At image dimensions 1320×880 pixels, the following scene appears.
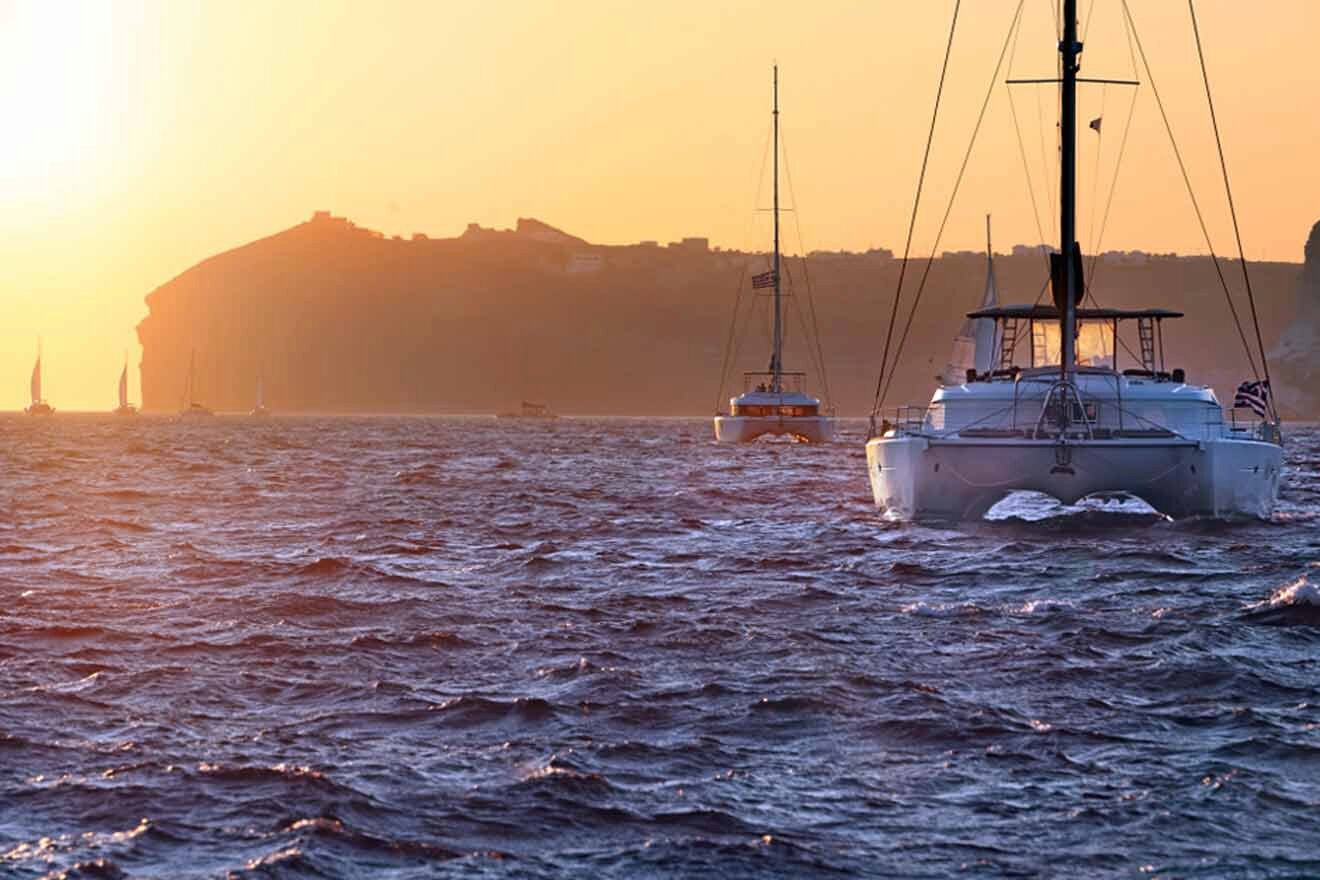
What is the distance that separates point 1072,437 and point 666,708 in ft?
52.9

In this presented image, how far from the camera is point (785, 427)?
79812 millimetres

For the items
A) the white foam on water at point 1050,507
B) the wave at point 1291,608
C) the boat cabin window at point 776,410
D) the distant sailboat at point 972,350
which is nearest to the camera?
the wave at point 1291,608

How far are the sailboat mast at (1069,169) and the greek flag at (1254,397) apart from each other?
325cm

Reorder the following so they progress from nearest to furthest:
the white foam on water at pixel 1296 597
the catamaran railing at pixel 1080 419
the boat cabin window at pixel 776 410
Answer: the white foam on water at pixel 1296 597 < the catamaran railing at pixel 1080 419 < the boat cabin window at pixel 776 410

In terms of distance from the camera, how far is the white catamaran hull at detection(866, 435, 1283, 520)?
2617 cm

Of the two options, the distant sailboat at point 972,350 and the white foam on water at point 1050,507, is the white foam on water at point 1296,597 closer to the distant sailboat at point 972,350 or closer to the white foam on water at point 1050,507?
the white foam on water at point 1050,507

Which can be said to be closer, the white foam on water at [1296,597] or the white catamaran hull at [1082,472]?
the white foam on water at [1296,597]


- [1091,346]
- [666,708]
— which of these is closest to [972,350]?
[1091,346]

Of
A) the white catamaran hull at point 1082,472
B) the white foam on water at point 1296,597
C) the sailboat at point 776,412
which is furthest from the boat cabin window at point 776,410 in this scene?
the white foam on water at point 1296,597

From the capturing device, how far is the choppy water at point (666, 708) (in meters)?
8.80

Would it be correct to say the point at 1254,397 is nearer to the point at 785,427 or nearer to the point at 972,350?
the point at 972,350

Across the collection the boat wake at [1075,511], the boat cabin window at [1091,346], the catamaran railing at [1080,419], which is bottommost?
the boat wake at [1075,511]

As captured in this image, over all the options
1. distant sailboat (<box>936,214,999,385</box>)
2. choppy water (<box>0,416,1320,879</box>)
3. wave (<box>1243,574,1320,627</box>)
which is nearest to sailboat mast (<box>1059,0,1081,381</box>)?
choppy water (<box>0,416,1320,879</box>)

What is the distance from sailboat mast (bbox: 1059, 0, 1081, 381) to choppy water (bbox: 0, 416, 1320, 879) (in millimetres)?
4484
